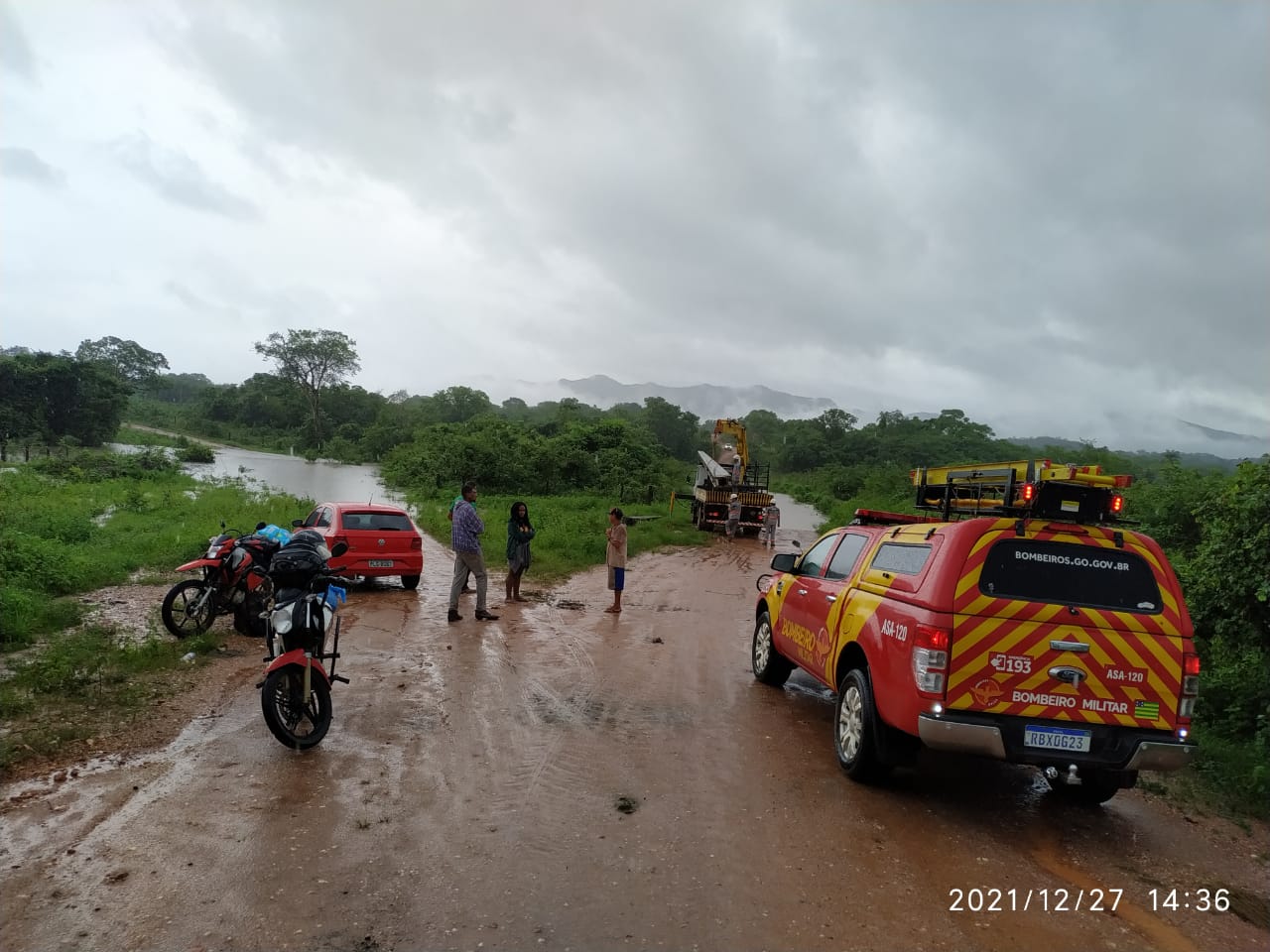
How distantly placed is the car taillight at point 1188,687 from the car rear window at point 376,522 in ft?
33.8

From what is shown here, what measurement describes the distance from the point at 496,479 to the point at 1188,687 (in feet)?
101

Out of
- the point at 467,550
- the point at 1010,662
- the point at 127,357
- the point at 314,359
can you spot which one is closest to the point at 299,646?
the point at 467,550

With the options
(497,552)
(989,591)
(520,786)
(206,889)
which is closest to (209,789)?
(206,889)

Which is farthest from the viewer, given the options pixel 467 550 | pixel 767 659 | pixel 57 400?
pixel 57 400

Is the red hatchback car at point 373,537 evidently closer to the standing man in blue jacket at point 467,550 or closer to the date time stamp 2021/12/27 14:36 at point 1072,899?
the standing man in blue jacket at point 467,550

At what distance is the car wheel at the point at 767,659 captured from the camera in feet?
24.6

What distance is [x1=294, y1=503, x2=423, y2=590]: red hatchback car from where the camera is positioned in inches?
455

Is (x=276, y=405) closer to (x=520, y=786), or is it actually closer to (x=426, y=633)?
(x=426, y=633)

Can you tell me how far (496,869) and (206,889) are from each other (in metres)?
1.31

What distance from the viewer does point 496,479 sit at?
33.6 m

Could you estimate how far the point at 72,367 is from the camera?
119ft

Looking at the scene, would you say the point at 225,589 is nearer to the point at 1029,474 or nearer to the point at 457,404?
the point at 1029,474

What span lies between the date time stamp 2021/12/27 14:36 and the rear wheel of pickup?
1.09 meters

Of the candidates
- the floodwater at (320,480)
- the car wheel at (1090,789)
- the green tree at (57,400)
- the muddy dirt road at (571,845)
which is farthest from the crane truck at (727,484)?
the green tree at (57,400)
